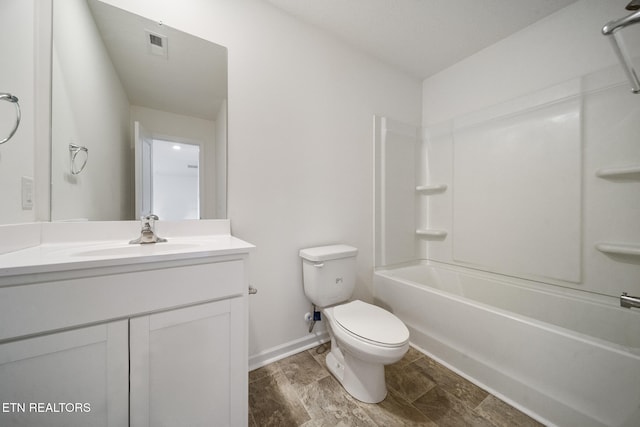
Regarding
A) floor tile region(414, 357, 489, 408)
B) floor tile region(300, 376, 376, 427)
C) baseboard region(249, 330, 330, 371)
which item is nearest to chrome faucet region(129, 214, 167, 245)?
baseboard region(249, 330, 330, 371)

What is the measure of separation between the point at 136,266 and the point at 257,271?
2.49 ft

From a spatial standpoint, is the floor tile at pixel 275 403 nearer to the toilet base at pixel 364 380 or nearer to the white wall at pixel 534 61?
the toilet base at pixel 364 380

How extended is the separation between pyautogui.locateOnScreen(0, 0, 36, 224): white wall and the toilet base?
1.58 m

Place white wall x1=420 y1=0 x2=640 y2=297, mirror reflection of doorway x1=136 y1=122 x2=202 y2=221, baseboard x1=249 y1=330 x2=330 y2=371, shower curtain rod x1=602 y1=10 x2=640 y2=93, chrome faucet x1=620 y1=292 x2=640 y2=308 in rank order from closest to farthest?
shower curtain rod x1=602 y1=10 x2=640 y2=93 < chrome faucet x1=620 y1=292 x2=640 y2=308 < mirror reflection of doorway x1=136 y1=122 x2=202 y2=221 < white wall x1=420 y1=0 x2=640 y2=297 < baseboard x1=249 y1=330 x2=330 y2=371

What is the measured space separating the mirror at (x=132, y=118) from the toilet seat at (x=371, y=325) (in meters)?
0.94

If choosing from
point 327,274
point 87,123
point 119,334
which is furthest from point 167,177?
point 327,274

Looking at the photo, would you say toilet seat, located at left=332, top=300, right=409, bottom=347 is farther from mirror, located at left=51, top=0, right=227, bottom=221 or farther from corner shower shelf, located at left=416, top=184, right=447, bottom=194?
corner shower shelf, located at left=416, top=184, right=447, bottom=194

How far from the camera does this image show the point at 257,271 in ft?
4.56

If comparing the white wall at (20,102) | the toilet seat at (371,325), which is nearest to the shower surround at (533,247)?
the toilet seat at (371,325)

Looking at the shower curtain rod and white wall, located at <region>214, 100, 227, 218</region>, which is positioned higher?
the shower curtain rod

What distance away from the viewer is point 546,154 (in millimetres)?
1483

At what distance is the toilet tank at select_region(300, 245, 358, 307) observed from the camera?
140 centimetres

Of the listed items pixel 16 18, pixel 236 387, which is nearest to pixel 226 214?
pixel 236 387

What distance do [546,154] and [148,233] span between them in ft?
8.10
